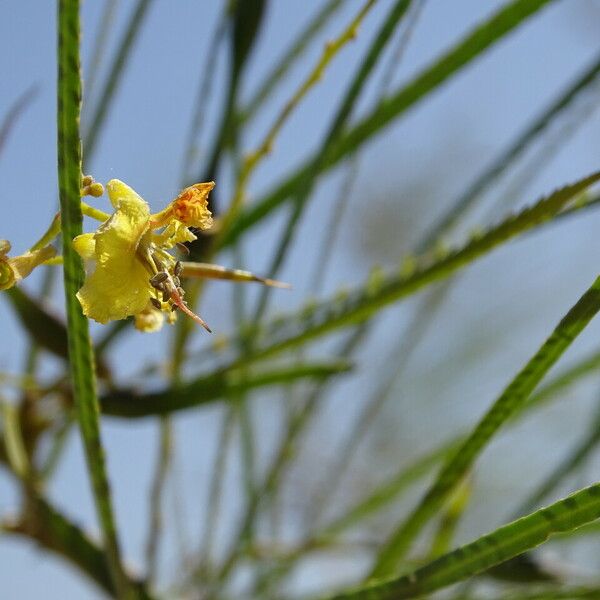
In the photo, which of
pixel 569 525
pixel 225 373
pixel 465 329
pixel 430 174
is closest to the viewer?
pixel 569 525

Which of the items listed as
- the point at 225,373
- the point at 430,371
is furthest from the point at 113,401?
the point at 430,371

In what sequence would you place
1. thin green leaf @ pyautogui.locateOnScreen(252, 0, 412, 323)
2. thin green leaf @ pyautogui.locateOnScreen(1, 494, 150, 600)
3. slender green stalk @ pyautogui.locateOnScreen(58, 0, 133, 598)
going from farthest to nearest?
thin green leaf @ pyautogui.locateOnScreen(1, 494, 150, 600), thin green leaf @ pyautogui.locateOnScreen(252, 0, 412, 323), slender green stalk @ pyautogui.locateOnScreen(58, 0, 133, 598)

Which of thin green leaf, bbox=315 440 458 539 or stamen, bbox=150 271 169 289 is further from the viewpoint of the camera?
thin green leaf, bbox=315 440 458 539

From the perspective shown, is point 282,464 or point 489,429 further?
point 282,464

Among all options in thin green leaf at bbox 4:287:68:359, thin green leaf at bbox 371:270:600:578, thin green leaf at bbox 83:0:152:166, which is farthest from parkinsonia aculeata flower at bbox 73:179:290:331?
thin green leaf at bbox 83:0:152:166

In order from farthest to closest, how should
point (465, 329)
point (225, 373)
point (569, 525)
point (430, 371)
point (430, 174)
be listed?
point (430, 174)
point (465, 329)
point (430, 371)
point (225, 373)
point (569, 525)

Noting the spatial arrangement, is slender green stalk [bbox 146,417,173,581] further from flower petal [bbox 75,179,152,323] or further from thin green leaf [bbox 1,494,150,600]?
flower petal [bbox 75,179,152,323]

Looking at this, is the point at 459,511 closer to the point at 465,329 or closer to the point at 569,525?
the point at 569,525
